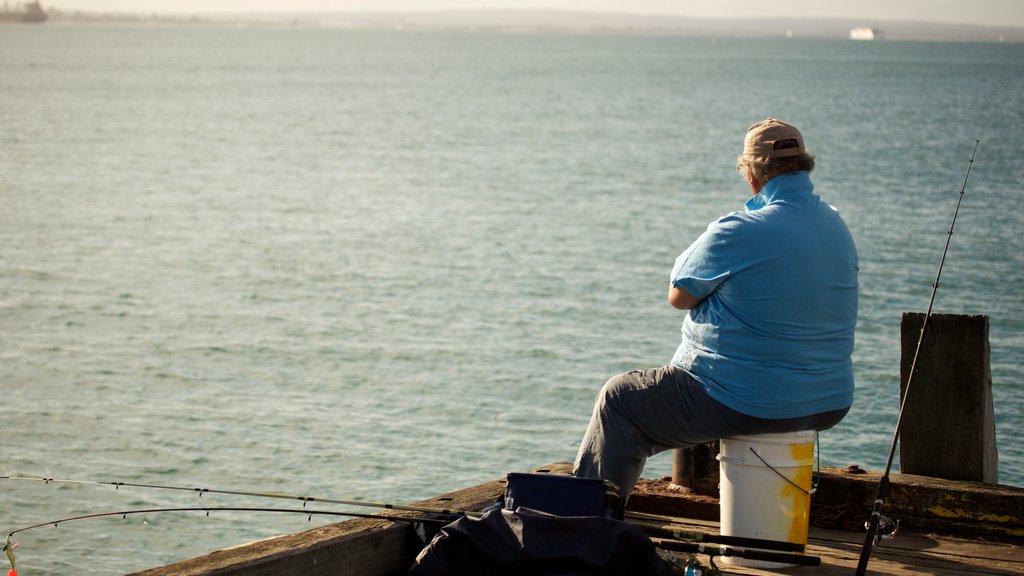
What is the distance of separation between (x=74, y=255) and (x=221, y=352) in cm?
733

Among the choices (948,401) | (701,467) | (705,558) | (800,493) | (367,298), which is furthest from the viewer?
(367,298)

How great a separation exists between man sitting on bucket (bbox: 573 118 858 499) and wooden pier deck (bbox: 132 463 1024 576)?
474mm

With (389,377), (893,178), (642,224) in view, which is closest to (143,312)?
(389,377)

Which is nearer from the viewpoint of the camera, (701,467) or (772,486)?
(772,486)

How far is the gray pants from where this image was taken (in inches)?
149

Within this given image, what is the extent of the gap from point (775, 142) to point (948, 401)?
1309mm

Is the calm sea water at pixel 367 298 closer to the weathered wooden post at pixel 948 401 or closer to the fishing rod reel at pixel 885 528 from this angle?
the weathered wooden post at pixel 948 401

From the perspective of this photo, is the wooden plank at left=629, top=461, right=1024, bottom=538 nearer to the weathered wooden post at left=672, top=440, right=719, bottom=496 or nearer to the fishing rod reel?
the weathered wooden post at left=672, top=440, right=719, bottom=496

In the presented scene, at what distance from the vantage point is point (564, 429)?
1120 centimetres

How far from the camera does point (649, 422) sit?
379 cm

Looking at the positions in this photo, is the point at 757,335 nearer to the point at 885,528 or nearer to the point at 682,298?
the point at 682,298

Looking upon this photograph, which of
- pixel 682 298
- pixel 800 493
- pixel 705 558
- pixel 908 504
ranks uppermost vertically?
pixel 682 298

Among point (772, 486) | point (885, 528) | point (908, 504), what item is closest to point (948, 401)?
point (908, 504)

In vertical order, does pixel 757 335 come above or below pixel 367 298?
below
